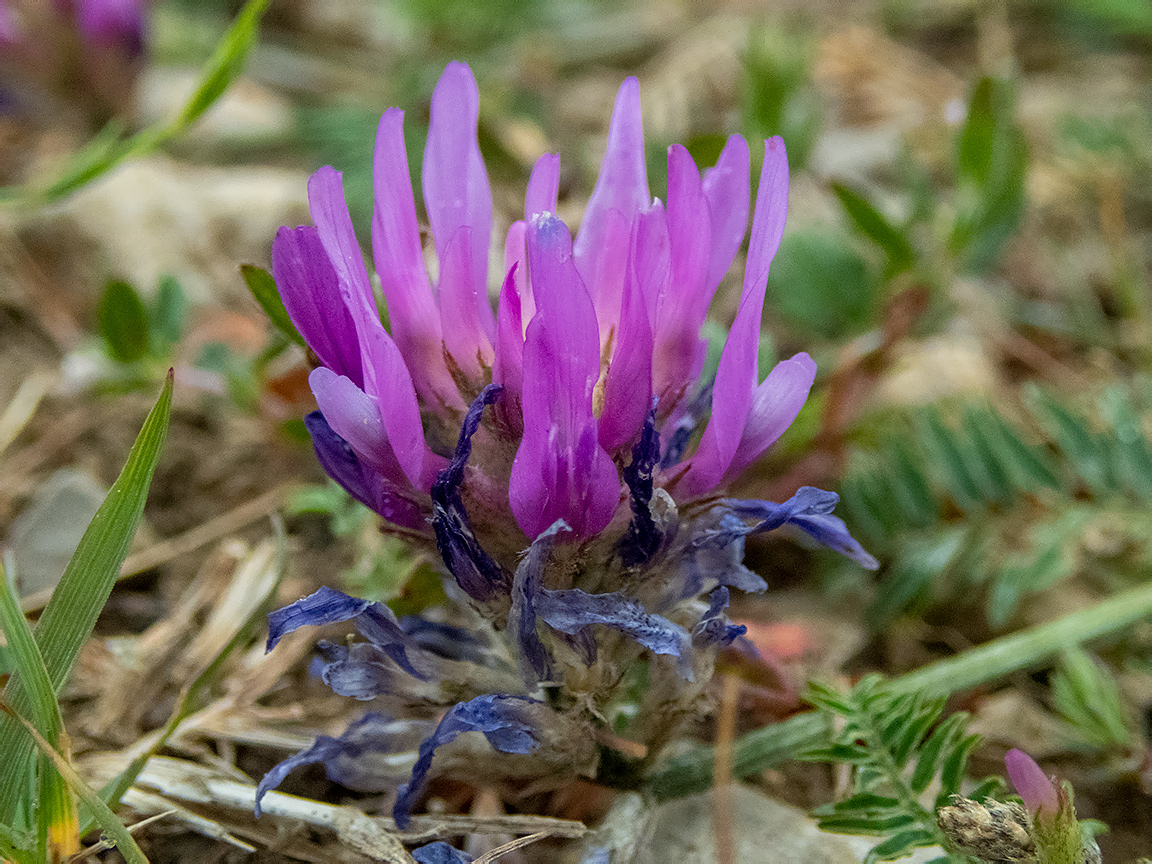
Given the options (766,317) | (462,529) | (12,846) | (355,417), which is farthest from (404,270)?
(766,317)

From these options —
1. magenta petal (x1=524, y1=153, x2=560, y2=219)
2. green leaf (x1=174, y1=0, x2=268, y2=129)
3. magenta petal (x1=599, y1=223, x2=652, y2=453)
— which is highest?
green leaf (x1=174, y1=0, x2=268, y2=129)

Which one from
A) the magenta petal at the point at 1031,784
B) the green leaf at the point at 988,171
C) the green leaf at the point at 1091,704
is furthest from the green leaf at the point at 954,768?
the green leaf at the point at 988,171

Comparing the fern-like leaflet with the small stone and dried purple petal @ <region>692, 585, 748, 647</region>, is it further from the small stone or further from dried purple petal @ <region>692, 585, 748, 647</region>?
the small stone

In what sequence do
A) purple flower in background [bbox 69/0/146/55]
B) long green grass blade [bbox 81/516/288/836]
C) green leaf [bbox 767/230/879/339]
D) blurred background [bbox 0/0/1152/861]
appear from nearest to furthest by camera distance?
long green grass blade [bbox 81/516/288/836]
blurred background [bbox 0/0/1152/861]
green leaf [bbox 767/230/879/339]
purple flower in background [bbox 69/0/146/55]

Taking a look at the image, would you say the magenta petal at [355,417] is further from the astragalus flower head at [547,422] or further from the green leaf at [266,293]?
the green leaf at [266,293]

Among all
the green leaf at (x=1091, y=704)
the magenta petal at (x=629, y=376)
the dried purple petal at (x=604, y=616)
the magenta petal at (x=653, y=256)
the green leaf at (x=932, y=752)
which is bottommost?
the green leaf at (x=1091, y=704)

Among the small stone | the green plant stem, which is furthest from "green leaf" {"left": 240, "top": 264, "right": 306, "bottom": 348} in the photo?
the green plant stem

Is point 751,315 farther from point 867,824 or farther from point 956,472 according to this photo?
point 956,472
